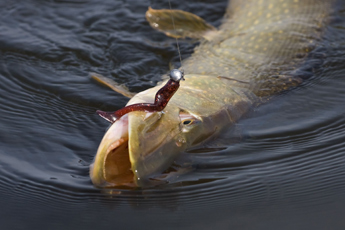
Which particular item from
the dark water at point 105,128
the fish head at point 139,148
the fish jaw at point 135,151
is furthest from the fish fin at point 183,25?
the fish jaw at point 135,151

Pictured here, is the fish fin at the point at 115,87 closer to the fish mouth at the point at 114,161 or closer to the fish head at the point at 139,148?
the fish head at the point at 139,148

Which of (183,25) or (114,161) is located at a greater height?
(183,25)

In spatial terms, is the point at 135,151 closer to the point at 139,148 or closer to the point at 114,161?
the point at 139,148

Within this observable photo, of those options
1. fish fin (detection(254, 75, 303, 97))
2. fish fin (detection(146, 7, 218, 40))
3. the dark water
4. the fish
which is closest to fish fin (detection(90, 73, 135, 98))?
the fish

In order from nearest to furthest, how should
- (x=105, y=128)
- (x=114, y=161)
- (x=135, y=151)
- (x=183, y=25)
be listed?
(x=135, y=151), (x=114, y=161), (x=105, y=128), (x=183, y=25)

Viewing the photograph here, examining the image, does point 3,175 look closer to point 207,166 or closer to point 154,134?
point 154,134

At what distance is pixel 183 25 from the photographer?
5.57 metres

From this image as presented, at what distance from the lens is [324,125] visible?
3.90 metres

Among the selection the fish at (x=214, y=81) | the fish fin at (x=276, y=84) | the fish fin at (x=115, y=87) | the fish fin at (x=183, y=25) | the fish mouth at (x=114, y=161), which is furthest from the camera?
the fish fin at (x=183, y=25)

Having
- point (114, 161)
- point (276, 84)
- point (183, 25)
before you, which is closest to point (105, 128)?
point (114, 161)

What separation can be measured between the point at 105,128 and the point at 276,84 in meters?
1.71

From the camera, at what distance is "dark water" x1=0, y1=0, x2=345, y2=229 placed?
2.89 metres

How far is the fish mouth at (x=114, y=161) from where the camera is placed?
2821 millimetres

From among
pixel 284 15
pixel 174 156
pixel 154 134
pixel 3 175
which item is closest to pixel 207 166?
pixel 174 156
